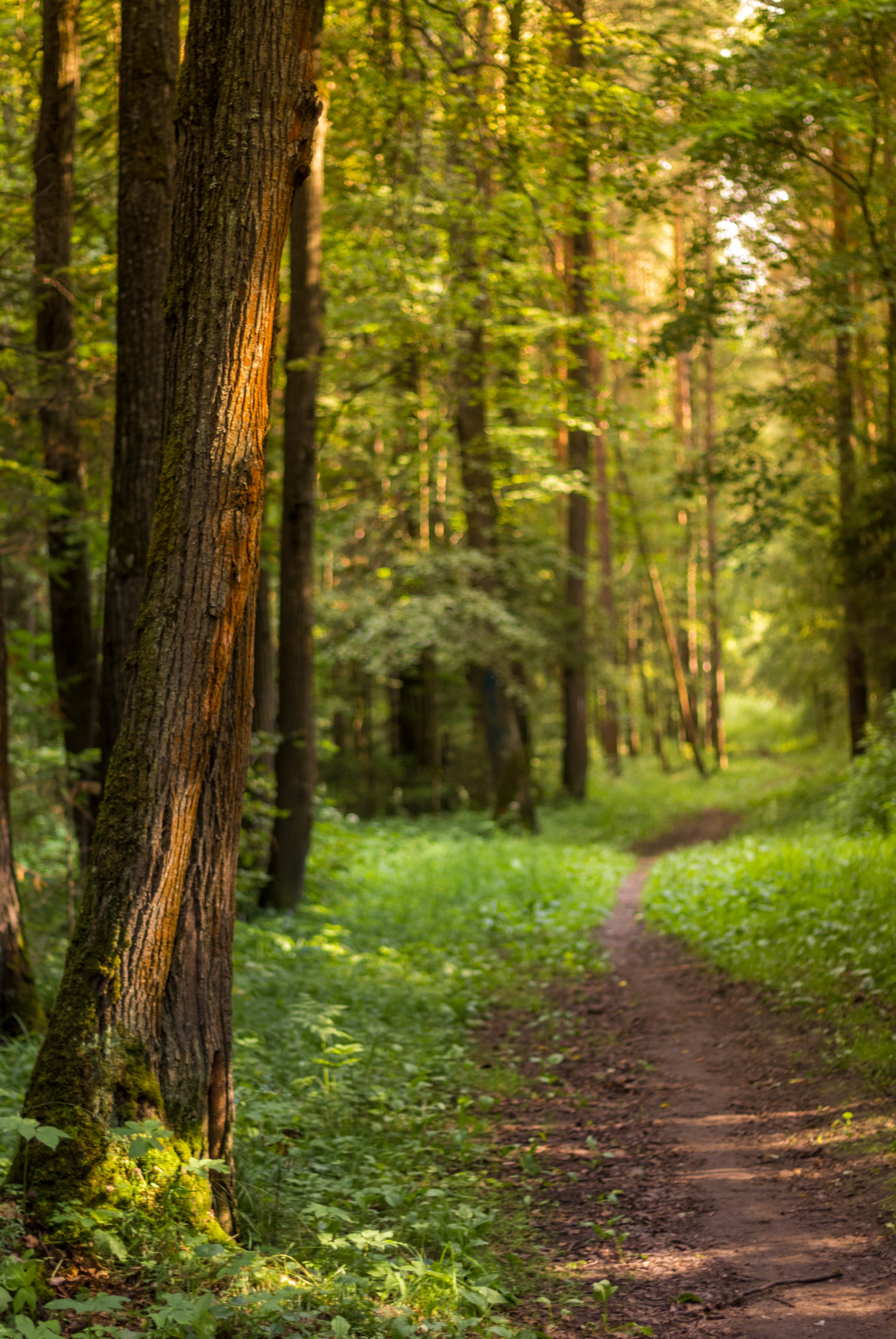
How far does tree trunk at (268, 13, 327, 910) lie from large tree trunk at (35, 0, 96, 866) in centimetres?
206

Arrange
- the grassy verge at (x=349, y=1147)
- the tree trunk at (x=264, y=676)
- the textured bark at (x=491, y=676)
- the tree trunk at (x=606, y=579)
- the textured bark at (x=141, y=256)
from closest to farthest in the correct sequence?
the grassy verge at (x=349, y=1147) → the textured bark at (x=141, y=256) → the tree trunk at (x=264, y=676) → the textured bark at (x=491, y=676) → the tree trunk at (x=606, y=579)

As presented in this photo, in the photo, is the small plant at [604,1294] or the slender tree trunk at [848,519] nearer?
the small plant at [604,1294]

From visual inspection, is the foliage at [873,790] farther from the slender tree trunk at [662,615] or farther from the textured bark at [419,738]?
the slender tree trunk at [662,615]

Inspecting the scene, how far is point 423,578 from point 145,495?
10.2 m

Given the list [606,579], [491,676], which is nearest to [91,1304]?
[491,676]

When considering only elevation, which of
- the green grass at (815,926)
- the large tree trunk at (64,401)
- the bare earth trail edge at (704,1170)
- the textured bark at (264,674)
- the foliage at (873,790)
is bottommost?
the bare earth trail edge at (704,1170)

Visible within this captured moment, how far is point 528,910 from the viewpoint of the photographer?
11367 millimetres

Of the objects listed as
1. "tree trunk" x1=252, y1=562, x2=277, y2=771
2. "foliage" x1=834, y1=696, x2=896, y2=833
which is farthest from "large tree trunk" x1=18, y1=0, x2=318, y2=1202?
"foliage" x1=834, y1=696, x2=896, y2=833

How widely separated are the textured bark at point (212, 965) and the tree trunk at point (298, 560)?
21.6ft

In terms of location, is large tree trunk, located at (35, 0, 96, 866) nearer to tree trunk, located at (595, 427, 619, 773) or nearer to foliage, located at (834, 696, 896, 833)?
foliage, located at (834, 696, 896, 833)

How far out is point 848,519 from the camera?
14031 mm

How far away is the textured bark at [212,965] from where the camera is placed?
3914 mm

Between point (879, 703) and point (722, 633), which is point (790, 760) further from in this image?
point (879, 703)

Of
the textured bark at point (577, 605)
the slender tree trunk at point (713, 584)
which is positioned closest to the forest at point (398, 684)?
the textured bark at point (577, 605)
